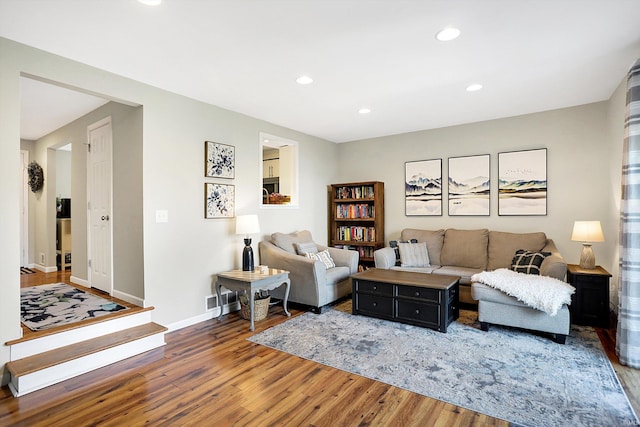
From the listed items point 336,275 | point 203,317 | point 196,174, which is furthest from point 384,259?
point 196,174

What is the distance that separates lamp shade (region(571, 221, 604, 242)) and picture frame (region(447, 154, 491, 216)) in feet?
4.14

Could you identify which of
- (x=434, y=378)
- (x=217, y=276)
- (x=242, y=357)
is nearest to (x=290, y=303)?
(x=217, y=276)

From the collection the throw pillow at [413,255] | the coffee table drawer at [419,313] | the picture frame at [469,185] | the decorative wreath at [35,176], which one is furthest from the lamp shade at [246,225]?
the decorative wreath at [35,176]

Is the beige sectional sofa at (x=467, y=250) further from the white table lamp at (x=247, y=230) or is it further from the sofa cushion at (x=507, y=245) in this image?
the white table lamp at (x=247, y=230)

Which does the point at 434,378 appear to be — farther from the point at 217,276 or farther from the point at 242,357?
the point at 217,276

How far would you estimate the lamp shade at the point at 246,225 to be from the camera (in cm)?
391

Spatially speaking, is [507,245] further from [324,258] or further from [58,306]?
[58,306]

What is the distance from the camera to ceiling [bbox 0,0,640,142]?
213 centimetres

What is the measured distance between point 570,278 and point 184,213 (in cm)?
430

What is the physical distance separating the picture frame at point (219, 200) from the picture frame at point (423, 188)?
287 centimetres

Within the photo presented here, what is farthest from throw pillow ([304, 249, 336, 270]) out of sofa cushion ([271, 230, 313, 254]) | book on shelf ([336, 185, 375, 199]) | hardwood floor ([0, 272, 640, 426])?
hardwood floor ([0, 272, 640, 426])

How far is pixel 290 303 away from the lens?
14.4 ft

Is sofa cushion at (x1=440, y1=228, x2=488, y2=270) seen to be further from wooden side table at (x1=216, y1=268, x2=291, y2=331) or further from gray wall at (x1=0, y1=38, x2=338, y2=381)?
gray wall at (x1=0, y1=38, x2=338, y2=381)

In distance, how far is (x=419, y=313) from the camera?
3498 millimetres
